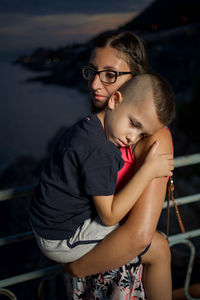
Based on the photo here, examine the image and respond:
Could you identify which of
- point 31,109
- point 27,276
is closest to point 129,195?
point 27,276

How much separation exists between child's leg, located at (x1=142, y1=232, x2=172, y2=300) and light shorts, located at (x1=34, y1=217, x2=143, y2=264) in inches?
3.1

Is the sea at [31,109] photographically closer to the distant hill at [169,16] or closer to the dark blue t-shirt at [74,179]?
the distant hill at [169,16]

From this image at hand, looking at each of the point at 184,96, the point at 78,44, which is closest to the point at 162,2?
the point at 184,96

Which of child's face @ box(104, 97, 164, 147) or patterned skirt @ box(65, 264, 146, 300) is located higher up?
child's face @ box(104, 97, 164, 147)

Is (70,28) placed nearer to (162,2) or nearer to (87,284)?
(162,2)

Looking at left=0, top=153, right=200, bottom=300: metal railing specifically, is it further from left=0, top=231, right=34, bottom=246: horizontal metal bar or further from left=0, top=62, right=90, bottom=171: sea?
left=0, top=62, right=90, bottom=171: sea

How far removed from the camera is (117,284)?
1244 mm

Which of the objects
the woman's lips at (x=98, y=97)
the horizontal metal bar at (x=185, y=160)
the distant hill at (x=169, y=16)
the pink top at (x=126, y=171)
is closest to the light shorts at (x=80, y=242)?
the pink top at (x=126, y=171)

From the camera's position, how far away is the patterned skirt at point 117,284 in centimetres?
124

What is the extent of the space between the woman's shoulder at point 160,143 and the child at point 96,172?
29 mm

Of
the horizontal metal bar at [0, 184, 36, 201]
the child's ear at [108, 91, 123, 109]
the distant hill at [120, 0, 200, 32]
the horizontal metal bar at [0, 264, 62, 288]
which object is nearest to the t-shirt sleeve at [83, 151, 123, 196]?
the child's ear at [108, 91, 123, 109]

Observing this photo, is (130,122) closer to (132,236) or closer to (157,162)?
(157,162)

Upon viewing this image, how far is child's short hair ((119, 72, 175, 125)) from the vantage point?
3.77ft

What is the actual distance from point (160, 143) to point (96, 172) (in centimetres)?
34
